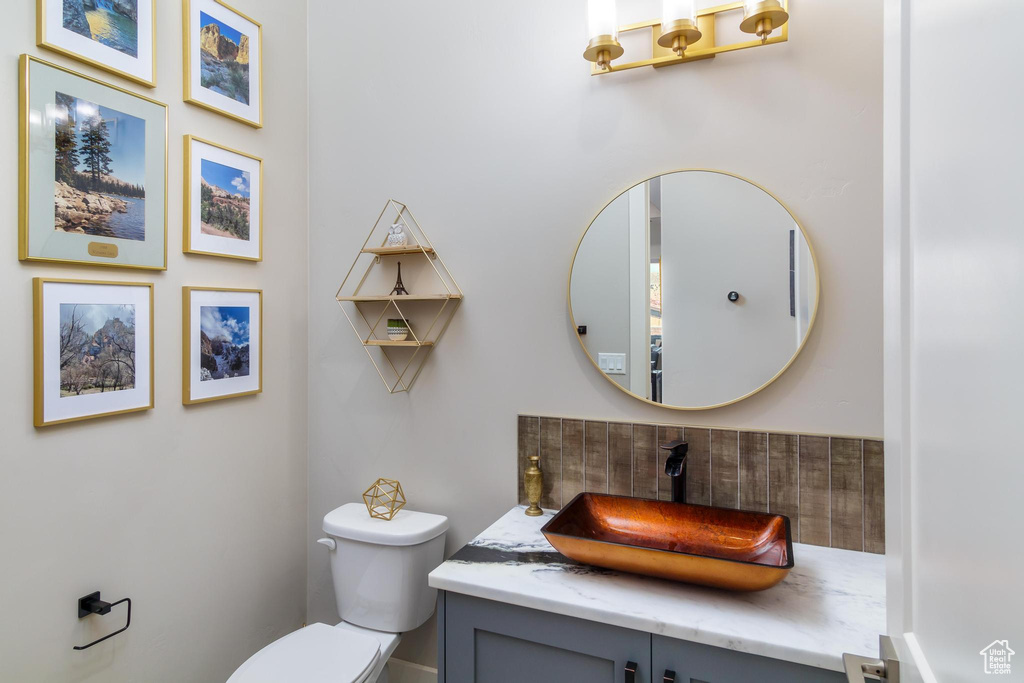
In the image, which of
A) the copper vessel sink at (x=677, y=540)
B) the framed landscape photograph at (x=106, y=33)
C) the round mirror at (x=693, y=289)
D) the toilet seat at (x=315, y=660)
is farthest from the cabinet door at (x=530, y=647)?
the framed landscape photograph at (x=106, y=33)

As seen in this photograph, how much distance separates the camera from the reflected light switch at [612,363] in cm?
172

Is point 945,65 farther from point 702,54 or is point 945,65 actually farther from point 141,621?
point 141,621

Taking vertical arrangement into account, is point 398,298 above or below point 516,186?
below

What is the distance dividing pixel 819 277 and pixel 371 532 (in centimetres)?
151

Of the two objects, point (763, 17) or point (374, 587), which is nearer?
point (763, 17)

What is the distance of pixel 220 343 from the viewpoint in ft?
6.09

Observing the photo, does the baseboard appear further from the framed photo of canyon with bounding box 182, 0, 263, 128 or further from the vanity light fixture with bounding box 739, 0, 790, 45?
the vanity light fixture with bounding box 739, 0, 790, 45

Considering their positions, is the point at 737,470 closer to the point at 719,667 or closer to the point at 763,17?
the point at 719,667

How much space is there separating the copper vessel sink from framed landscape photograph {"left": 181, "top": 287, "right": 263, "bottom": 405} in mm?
1180

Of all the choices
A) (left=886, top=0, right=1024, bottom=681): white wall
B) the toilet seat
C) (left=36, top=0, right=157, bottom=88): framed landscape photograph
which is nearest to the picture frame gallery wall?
(left=36, top=0, right=157, bottom=88): framed landscape photograph

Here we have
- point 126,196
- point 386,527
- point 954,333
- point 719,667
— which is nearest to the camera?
point 954,333

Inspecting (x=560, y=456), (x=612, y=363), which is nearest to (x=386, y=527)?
(x=560, y=456)

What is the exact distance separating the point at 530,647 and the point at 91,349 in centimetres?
135

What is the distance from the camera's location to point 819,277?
1520mm
